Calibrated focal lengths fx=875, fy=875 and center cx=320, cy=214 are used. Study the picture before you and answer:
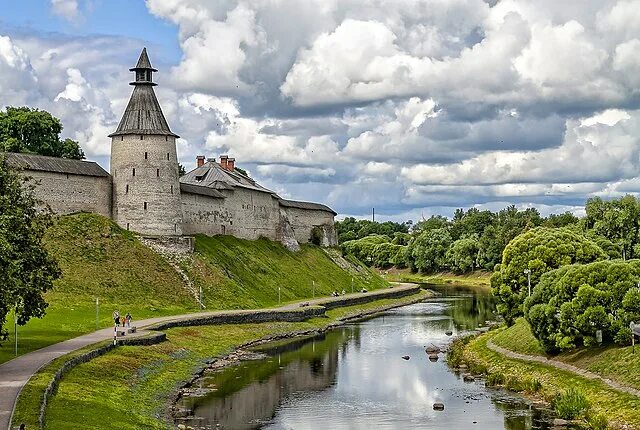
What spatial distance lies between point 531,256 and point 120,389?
3065 centimetres

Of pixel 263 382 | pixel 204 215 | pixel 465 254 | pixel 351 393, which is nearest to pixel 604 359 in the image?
pixel 351 393

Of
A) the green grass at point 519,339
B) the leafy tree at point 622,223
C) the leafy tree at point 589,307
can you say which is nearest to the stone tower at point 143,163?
the green grass at point 519,339

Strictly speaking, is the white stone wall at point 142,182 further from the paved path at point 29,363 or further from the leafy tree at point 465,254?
the leafy tree at point 465,254

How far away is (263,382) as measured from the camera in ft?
153

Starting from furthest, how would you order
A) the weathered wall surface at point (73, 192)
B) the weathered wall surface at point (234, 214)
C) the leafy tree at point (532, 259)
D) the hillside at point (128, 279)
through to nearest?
the weathered wall surface at point (234, 214)
the weathered wall surface at point (73, 192)
the hillside at point (128, 279)
the leafy tree at point (532, 259)

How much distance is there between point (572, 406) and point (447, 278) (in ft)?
379

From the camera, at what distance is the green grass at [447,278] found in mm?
139875

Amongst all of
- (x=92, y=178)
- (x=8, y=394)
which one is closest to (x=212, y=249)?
(x=92, y=178)

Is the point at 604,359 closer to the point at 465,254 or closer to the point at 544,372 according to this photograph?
the point at 544,372

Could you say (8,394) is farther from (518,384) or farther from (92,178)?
(92,178)

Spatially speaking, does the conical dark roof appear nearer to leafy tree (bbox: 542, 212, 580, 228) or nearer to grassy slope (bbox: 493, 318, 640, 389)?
grassy slope (bbox: 493, 318, 640, 389)

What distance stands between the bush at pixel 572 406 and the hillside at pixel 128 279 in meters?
27.7

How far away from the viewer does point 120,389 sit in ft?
130

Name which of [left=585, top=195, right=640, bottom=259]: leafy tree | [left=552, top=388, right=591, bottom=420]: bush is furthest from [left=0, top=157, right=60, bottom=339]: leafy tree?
[left=585, top=195, right=640, bottom=259]: leafy tree
